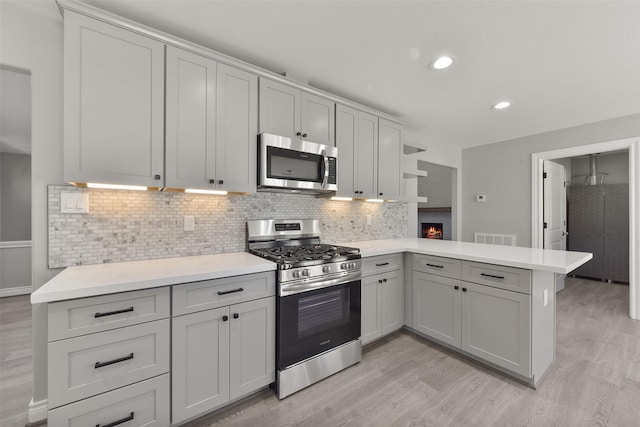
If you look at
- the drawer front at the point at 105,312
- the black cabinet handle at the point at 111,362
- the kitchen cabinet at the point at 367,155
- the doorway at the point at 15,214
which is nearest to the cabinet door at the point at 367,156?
the kitchen cabinet at the point at 367,155

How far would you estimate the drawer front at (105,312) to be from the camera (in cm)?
122

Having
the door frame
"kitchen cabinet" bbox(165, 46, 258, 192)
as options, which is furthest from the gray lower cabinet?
the door frame

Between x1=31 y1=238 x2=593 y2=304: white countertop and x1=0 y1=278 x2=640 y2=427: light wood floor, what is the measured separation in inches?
35.9

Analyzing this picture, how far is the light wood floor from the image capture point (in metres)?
1.68

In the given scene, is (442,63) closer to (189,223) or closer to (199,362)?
(189,223)

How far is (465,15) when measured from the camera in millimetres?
Result: 1656

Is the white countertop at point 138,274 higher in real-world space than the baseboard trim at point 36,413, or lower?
higher

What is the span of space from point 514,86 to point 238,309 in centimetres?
315

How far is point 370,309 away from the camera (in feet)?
8.14

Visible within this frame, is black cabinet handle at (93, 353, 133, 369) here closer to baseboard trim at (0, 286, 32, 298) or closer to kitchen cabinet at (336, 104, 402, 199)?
kitchen cabinet at (336, 104, 402, 199)

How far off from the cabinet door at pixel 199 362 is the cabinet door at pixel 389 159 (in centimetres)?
214

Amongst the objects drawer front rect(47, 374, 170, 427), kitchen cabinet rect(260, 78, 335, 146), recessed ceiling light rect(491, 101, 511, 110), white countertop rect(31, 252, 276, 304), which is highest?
recessed ceiling light rect(491, 101, 511, 110)

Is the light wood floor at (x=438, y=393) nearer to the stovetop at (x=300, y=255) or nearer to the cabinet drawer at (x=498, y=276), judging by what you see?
the cabinet drawer at (x=498, y=276)

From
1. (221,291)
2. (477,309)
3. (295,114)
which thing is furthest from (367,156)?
(221,291)
